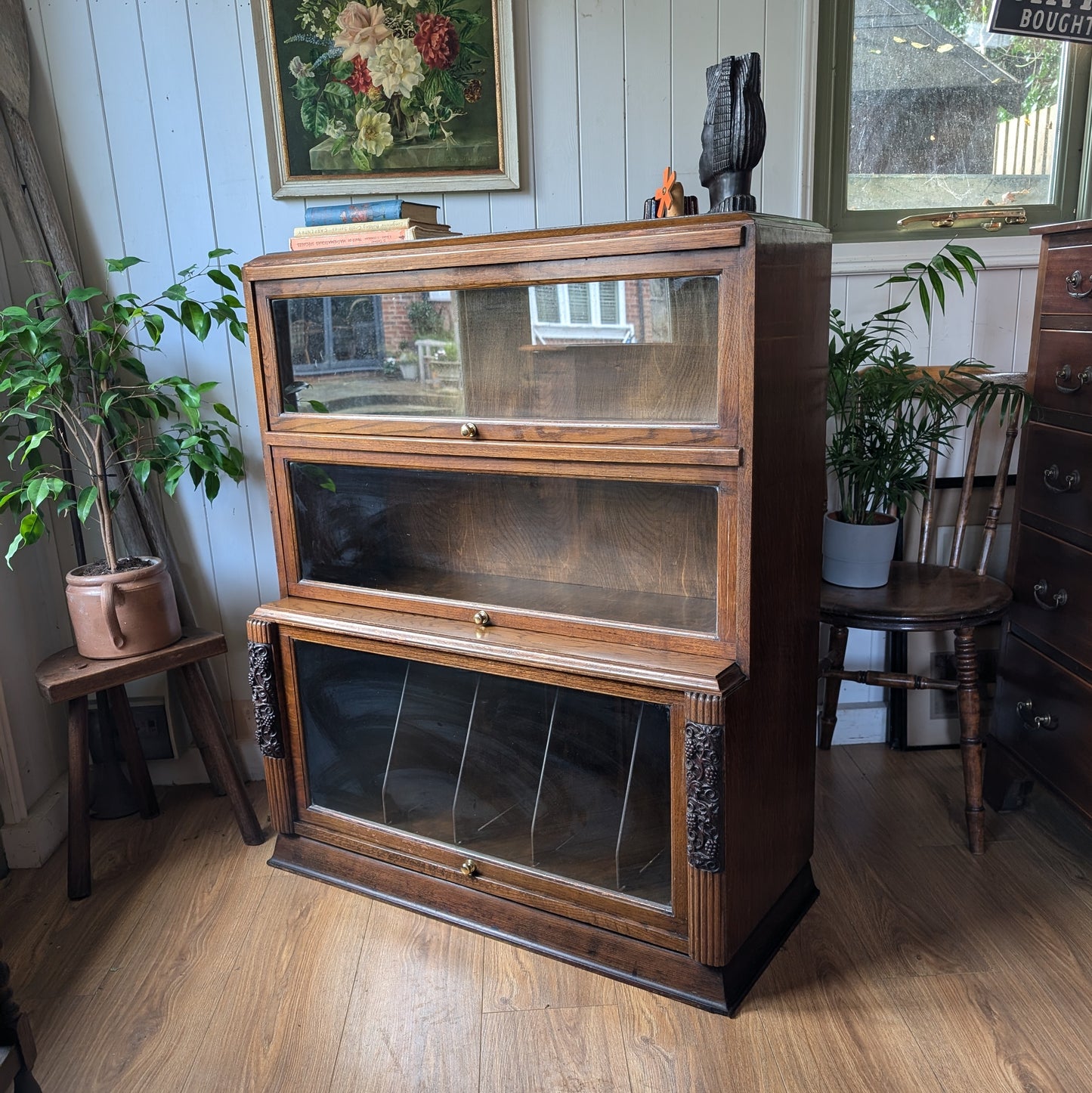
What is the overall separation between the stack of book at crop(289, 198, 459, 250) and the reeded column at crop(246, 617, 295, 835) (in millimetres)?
709

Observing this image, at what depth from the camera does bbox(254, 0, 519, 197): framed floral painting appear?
6.15 feet

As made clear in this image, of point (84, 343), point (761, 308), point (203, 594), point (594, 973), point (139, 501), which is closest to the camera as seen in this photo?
point (761, 308)

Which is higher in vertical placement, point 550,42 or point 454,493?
point 550,42

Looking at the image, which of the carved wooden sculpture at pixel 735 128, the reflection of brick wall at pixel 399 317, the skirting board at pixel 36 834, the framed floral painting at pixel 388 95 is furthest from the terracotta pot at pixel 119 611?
the carved wooden sculpture at pixel 735 128

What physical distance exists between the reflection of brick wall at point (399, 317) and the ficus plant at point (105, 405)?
0.40 m

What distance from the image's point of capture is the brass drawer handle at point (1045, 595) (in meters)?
1.74

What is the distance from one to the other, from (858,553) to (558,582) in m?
0.65

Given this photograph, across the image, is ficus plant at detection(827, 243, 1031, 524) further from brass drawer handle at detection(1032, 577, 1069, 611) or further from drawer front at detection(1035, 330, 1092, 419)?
brass drawer handle at detection(1032, 577, 1069, 611)

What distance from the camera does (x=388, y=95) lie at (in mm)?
1917

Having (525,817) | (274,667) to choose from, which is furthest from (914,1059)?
(274,667)

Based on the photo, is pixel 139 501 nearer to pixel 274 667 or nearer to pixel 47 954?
pixel 274 667

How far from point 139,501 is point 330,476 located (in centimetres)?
61

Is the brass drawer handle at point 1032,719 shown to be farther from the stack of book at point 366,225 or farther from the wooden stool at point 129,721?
the wooden stool at point 129,721

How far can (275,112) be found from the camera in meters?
1.94
